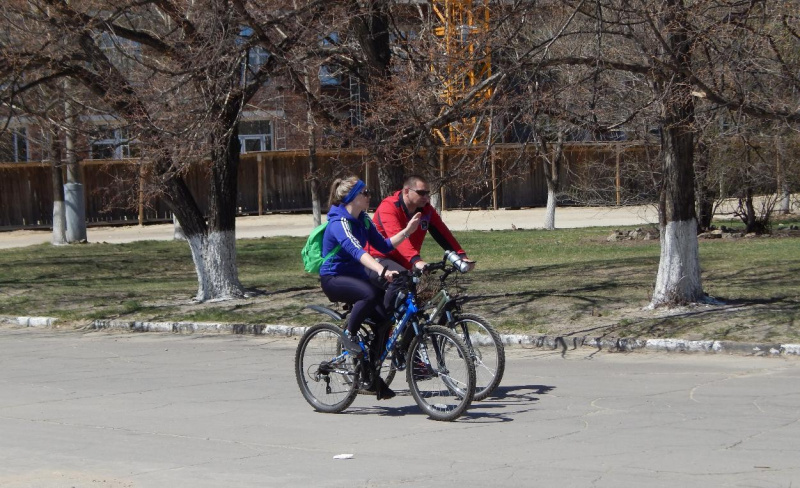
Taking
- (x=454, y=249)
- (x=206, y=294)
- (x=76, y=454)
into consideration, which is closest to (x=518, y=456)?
(x=454, y=249)

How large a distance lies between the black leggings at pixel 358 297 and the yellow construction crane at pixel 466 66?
425 centimetres

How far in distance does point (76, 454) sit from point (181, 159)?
779 centimetres

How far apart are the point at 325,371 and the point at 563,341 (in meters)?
3.96

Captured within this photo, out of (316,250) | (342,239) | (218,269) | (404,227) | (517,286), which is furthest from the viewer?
(218,269)

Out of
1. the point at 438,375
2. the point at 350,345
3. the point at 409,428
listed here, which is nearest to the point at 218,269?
the point at 350,345

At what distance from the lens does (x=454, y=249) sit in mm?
8906

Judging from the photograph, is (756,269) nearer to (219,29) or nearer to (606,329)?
(606,329)

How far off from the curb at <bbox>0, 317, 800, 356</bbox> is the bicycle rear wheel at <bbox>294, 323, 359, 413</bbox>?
146 inches

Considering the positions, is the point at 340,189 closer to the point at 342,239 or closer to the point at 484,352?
the point at 342,239

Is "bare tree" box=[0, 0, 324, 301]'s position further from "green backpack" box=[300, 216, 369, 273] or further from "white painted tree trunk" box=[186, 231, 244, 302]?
"green backpack" box=[300, 216, 369, 273]

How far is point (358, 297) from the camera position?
331 inches

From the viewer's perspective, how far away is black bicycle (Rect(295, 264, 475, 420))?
26.4ft

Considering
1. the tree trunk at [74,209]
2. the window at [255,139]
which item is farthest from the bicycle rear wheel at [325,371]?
the window at [255,139]

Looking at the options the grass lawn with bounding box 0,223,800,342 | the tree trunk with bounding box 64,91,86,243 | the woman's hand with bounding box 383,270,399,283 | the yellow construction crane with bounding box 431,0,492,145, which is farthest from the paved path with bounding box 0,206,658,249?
the woman's hand with bounding box 383,270,399,283
